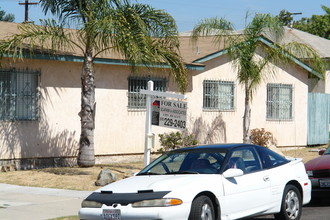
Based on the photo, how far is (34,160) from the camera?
18.3 metres

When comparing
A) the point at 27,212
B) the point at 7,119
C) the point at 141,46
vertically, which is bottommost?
the point at 27,212

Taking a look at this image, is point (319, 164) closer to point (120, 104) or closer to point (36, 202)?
point (36, 202)

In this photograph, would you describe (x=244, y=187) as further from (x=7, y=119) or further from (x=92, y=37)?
(x=7, y=119)

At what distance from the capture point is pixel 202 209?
9117mm

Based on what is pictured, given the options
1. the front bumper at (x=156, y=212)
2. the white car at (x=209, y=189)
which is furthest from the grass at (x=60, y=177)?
the front bumper at (x=156, y=212)

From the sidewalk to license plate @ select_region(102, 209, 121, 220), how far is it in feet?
8.26

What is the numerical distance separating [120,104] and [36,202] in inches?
305

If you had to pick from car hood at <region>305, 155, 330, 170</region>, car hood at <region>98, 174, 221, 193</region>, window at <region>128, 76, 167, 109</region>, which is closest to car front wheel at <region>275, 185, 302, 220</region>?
car hood at <region>98, 174, 221, 193</region>

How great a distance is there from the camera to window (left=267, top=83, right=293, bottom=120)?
83.8 feet

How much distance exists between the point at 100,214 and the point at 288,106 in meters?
18.1

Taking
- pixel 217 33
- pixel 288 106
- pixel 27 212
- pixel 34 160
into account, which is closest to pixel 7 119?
pixel 34 160

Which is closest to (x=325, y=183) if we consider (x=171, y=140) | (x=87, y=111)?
(x=87, y=111)

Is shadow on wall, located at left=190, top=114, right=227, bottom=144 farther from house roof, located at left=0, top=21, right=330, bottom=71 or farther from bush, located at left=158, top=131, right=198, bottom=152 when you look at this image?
house roof, located at left=0, top=21, right=330, bottom=71

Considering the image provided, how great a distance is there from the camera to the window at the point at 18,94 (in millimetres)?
17672
